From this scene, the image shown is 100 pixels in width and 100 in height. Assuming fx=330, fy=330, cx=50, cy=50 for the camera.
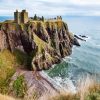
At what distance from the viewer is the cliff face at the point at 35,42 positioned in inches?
5137

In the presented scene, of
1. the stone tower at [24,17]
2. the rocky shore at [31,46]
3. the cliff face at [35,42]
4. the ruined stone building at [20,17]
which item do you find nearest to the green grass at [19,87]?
the rocky shore at [31,46]

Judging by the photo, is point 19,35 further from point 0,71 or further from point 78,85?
point 78,85

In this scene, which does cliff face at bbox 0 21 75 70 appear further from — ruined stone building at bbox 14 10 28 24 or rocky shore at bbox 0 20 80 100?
ruined stone building at bbox 14 10 28 24

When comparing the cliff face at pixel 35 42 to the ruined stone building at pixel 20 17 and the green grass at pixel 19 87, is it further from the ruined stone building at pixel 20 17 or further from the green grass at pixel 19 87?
the green grass at pixel 19 87

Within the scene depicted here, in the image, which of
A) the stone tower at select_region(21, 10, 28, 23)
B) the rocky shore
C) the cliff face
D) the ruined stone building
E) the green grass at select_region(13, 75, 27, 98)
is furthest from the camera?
the stone tower at select_region(21, 10, 28, 23)

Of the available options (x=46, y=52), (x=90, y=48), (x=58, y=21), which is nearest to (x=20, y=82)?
(x=46, y=52)

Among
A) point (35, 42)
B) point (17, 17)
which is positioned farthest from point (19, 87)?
point (17, 17)

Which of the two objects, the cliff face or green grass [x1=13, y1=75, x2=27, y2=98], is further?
the cliff face

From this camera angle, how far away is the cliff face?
13048 cm

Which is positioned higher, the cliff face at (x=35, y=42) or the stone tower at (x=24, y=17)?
the stone tower at (x=24, y=17)

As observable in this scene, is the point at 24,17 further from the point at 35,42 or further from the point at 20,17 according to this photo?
the point at 35,42

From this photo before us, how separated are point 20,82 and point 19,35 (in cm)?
8875

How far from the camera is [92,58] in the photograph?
152875 mm

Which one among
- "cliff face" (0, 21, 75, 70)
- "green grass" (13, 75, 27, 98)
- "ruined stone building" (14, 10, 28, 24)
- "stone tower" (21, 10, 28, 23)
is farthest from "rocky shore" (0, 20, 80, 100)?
"green grass" (13, 75, 27, 98)
